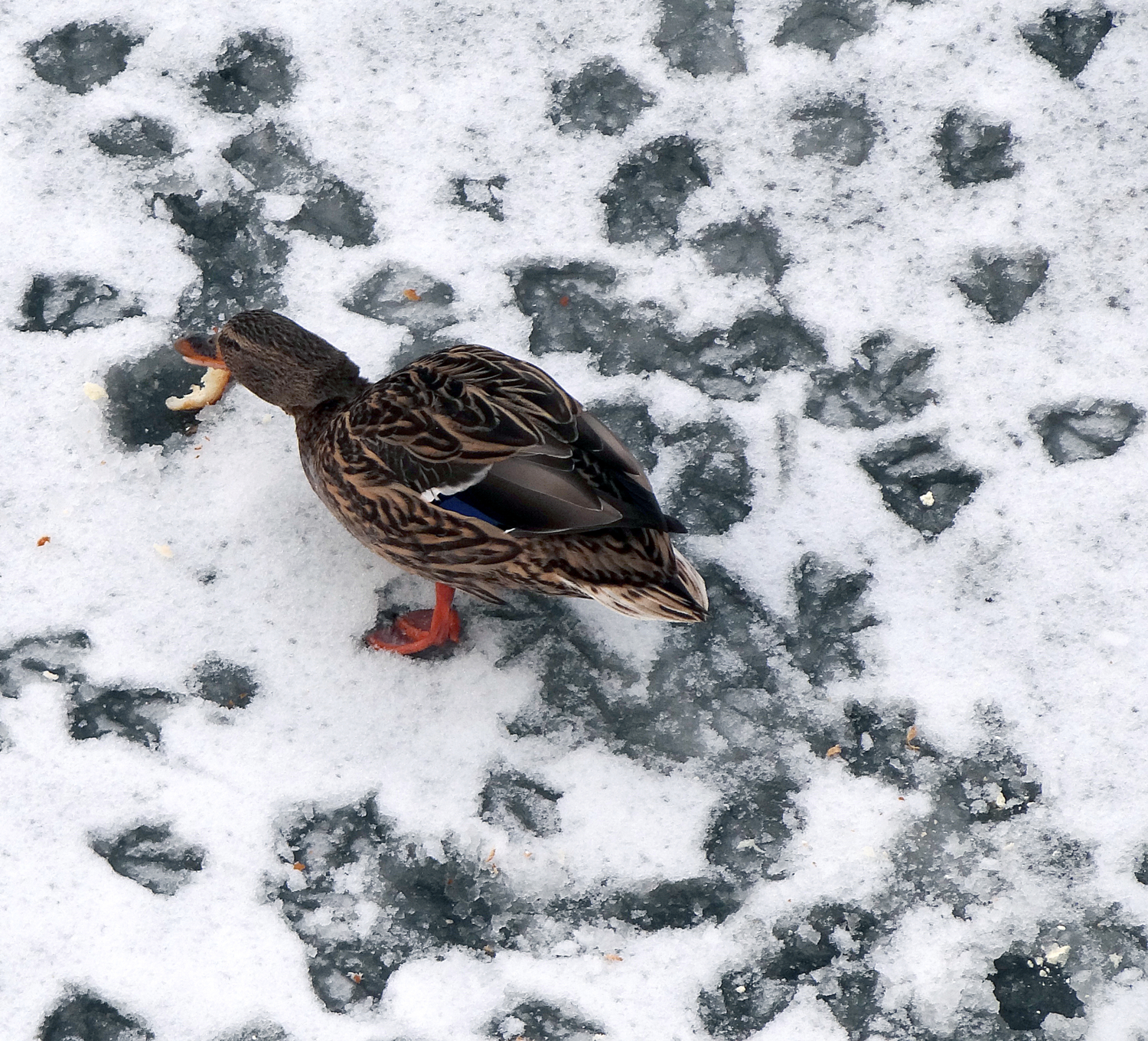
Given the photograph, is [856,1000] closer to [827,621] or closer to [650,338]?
[827,621]

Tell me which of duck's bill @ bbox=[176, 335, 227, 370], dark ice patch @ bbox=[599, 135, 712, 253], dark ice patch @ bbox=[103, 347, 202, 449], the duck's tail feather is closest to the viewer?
the duck's tail feather

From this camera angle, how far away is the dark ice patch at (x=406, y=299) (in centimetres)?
321

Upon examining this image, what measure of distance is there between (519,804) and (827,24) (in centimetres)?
239

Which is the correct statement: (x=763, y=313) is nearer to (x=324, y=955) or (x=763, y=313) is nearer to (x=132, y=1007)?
(x=324, y=955)

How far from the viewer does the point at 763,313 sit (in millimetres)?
3229

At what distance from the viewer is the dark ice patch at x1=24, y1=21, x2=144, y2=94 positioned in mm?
3480

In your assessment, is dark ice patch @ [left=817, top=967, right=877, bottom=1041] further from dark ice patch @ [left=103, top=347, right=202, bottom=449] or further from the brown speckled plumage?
dark ice patch @ [left=103, top=347, right=202, bottom=449]

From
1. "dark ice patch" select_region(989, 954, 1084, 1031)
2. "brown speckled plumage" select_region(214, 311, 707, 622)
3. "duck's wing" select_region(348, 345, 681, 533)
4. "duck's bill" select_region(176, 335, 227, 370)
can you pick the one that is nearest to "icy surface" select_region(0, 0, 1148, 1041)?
"dark ice patch" select_region(989, 954, 1084, 1031)

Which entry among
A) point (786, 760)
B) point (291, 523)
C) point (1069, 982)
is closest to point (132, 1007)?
point (291, 523)

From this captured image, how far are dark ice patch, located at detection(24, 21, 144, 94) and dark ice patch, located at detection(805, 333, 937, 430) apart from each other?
7.03 ft

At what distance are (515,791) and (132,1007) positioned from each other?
2.84 feet

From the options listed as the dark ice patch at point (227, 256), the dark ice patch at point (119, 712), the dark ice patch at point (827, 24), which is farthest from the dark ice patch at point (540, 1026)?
the dark ice patch at point (827, 24)

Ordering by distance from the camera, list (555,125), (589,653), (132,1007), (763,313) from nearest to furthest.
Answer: (132,1007) < (589,653) < (763,313) < (555,125)

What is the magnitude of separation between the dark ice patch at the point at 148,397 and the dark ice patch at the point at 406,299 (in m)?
0.46
